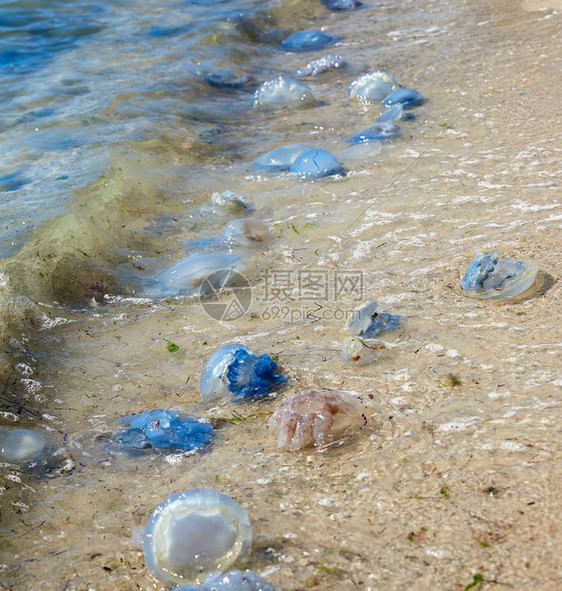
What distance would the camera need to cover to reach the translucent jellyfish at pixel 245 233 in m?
3.70

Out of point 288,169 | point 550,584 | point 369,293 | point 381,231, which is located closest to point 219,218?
point 288,169

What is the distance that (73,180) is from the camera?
14.8ft

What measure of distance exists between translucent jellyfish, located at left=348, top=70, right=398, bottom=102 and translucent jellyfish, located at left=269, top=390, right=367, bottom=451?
152 inches

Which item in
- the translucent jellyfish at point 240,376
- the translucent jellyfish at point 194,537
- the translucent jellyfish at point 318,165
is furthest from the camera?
the translucent jellyfish at point 318,165

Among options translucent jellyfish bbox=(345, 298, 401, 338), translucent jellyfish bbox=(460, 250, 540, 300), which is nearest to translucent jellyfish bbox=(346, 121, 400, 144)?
translucent jellyfish bbox=(460, 250, 540, 300)

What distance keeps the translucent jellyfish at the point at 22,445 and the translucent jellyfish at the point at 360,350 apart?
3.98 feet

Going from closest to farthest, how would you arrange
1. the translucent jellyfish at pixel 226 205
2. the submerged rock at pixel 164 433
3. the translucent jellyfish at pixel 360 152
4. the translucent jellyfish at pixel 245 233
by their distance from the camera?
1. the submerged rock at pixel 164 433
2. the translucent jellyfish at pixel 245 233
3. the translucent jellyfish at pixel 226 205
4. the translucent jellyfish at pixel 360 152

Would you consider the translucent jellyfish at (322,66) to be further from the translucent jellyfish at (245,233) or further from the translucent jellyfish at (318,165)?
the translucent jellyfish at (245,233)

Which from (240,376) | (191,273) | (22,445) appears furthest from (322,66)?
(22,445)

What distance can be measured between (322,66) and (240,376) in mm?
4827

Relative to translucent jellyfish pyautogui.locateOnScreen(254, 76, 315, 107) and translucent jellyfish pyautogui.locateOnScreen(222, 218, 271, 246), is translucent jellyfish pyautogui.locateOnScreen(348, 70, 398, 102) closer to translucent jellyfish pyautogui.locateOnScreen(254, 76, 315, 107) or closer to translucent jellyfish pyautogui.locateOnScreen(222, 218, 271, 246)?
translucent jellyfish pyautogui.locateOnScreen(254, 76, 315, 107)

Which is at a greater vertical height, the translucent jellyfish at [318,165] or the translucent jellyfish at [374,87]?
the translucent jellyfish at [374,87]

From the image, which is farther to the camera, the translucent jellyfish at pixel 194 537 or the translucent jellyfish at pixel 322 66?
the translucent jellyfish at pixel 322 66

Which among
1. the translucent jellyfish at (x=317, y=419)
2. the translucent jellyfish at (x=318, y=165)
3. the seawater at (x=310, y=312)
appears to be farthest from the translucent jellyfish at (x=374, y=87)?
the translucent jellyfish at (x=317, y=419)
